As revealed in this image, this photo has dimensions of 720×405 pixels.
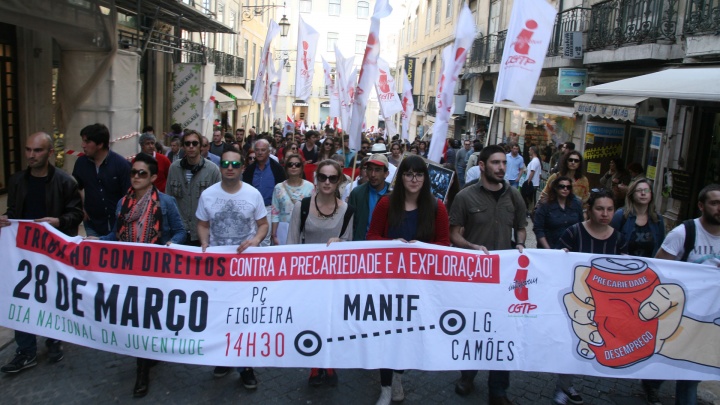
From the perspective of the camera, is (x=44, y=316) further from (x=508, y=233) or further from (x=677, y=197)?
(x=677, y=197)

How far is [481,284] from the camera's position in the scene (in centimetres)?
433

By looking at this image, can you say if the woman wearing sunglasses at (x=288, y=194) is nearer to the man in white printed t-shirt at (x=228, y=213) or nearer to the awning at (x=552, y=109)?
the man in white printed t-shirt at (x=228, y=213)

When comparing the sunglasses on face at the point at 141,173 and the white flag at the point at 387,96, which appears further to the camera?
the white flag at the point at 387,96

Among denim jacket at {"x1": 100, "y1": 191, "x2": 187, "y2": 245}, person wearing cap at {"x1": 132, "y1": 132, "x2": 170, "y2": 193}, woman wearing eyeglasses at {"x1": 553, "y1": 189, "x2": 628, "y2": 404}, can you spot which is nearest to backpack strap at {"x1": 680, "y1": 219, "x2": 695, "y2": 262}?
woman wearing eyeglasses at {"x1": 553, "y1": 189, "x2": 628, "y2": 404}

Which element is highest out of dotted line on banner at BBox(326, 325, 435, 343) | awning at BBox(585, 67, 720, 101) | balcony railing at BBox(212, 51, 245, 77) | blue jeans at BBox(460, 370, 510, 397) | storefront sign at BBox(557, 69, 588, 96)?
balcony railing at BBox(212, 51, 245, 77)

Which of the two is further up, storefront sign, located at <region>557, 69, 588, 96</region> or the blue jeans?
storefront sign, located at <region>557, 69, 588, 96</region>

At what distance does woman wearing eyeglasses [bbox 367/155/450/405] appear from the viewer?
439cm

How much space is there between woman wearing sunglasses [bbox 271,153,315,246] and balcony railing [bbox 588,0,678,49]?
29.1 ft

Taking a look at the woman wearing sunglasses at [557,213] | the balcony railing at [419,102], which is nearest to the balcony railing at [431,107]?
the balcony railing at [419,102]

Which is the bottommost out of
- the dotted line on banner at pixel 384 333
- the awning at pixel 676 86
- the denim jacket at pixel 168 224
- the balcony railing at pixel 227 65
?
the dotted line on banner at pixel 384 333

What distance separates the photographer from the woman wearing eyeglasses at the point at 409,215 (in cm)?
439

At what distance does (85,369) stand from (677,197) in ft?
33.8

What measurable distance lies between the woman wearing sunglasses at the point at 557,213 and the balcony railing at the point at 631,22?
24.8 feet

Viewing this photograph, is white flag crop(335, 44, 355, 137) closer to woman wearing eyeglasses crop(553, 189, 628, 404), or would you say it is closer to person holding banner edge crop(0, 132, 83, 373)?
person holding banner edge crop(0, 132, 83, 373)
